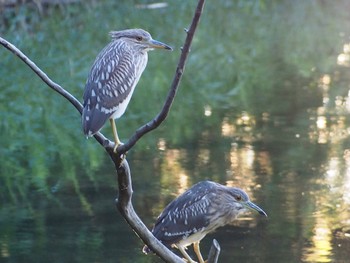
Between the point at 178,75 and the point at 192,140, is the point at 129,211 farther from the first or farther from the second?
the point at 192,140

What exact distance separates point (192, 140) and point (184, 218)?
4.32 m

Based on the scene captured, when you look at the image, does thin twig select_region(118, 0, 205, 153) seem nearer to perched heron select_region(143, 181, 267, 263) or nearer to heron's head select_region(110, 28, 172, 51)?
heron's head select_region(110, 28, 172, 51)

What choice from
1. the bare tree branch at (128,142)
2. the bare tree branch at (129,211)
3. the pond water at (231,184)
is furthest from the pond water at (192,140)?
the bare tree branch at (128,142)

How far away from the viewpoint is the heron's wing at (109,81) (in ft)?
21.2

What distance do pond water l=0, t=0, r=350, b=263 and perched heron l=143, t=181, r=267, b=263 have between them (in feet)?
2.56

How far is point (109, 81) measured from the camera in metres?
6.64

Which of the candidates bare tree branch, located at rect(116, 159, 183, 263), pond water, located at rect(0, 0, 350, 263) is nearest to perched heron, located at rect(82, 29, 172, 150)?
bare tree branch, located at rect(116, 159, 183, 263)

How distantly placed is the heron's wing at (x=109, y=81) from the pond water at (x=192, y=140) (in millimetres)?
1913

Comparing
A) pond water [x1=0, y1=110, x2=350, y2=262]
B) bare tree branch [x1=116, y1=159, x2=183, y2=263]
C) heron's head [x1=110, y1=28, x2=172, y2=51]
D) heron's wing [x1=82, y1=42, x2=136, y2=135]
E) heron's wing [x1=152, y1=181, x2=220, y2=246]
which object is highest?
heron's head [x1=110, y1=28, x2=172, y2=51]

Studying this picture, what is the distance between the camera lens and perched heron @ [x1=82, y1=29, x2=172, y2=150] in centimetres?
648

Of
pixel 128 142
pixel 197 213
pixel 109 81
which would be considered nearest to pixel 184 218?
pixel 197 213

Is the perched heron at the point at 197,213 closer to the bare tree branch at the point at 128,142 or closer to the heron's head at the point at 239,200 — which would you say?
the heron's head at the point at 239,200

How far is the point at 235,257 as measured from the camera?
320 inches

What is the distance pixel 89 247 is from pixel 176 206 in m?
1.29
